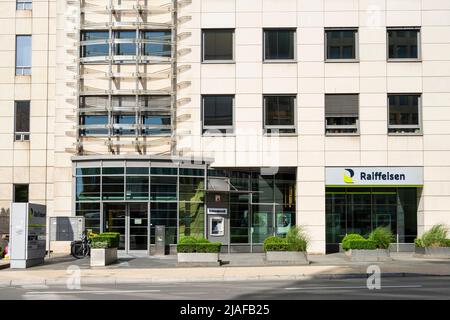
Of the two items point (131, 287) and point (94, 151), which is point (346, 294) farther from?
point (94, 151)

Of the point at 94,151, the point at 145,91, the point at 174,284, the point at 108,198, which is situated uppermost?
the point at 145,91

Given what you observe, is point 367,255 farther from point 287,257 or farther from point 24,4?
point 24,4

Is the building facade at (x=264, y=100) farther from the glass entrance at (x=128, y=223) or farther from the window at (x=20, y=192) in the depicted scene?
the glass entrance at (x=128, y=223)

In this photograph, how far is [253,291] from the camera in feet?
61.2

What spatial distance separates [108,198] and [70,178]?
272 centimetres

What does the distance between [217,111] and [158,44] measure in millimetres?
4631

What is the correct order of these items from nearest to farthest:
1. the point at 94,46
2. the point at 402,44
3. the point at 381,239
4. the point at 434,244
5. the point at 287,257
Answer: the point at 287,257 → the point at 381,239 → the point at 434,244 → the point at 94,46 → the point at 402,44

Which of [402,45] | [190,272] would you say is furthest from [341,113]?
[190,272]

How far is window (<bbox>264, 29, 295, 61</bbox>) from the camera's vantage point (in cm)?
3584

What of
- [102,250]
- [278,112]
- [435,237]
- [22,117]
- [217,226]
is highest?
[278,112]

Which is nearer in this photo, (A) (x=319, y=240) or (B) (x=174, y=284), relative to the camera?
(B) (x=174, y=284)

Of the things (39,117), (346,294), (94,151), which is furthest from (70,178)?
(346,294)

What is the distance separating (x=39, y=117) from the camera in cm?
3669

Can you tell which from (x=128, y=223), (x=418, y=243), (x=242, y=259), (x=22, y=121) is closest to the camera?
(x=242, y=259)
